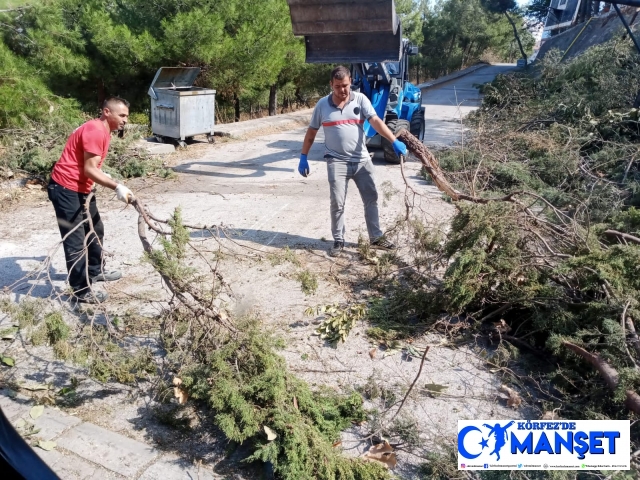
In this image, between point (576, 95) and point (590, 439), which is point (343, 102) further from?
point (576, 95)

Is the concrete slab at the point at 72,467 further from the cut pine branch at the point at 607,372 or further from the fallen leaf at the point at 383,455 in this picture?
the cut pine branch at the point at 607,372

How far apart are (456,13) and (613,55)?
2810 centimetres

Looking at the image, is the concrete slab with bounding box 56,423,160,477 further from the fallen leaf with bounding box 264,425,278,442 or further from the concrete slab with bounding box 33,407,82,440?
the fallen leaf with bounding box 264,425,278,442

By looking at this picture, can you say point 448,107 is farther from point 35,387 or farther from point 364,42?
point 35,387

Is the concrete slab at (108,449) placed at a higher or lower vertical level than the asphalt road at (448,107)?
lower

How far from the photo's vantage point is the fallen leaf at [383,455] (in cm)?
276

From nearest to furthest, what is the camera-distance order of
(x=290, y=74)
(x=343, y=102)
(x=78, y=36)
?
(x=343, y=102)
(x=78, y=36)
(x=290, y=74)

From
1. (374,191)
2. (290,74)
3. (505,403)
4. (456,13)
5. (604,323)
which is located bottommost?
(505,403)

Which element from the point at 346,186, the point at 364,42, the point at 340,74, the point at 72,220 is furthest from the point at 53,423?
the point at 364,42

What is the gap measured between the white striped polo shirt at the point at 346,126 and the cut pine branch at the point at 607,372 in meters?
2.74

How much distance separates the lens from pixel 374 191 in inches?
209

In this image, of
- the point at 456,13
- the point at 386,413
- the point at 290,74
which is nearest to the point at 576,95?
the point at 386,413

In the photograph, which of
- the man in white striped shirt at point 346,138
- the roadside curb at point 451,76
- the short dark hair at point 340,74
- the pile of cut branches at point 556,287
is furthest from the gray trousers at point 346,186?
the roadside curb at point 451,76

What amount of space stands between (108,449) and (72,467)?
0.19 m
